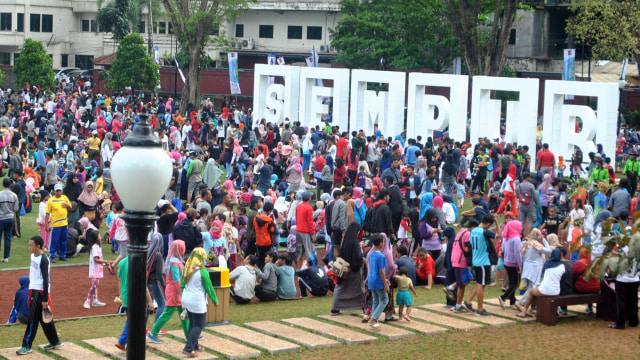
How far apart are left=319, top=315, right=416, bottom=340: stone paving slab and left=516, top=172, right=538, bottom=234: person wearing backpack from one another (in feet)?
23.9

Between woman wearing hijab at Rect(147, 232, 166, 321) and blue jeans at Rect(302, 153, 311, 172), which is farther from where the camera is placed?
blue jeans at Rect(302, 153, 311, 172)

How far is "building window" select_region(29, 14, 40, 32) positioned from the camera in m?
68.6

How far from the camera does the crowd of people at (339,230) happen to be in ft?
40.9

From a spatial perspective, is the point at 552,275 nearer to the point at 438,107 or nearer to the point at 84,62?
the point at 438,107

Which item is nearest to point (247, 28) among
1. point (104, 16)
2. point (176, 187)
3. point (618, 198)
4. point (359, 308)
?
point (104, 16)

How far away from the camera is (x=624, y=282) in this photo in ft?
Answer: 43.5

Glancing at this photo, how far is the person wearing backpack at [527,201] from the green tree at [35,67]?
3597cm

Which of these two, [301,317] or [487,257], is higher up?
[487,257]

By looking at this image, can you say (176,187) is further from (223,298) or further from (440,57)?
(440,57)

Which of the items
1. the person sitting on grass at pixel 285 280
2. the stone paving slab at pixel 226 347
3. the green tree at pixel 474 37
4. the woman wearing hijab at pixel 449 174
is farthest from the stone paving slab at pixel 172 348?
the green tree at pixel 474 37

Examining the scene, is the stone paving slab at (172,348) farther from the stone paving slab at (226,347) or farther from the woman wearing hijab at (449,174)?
the woman wearing hijab at (449,174)

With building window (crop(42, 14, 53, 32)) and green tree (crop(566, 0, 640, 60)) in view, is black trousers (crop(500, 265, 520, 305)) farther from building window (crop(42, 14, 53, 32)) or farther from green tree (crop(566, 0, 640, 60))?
building window (crop(42, 14, 53, 32))

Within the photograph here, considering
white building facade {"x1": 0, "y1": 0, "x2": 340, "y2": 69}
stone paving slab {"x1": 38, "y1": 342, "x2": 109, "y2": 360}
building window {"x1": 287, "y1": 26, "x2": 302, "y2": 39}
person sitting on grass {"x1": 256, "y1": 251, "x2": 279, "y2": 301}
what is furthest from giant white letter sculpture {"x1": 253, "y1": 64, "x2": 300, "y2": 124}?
building window {"x1": 287, "y1": 26, "x2": 302, "y2": 39}

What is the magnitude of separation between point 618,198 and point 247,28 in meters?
51.1
